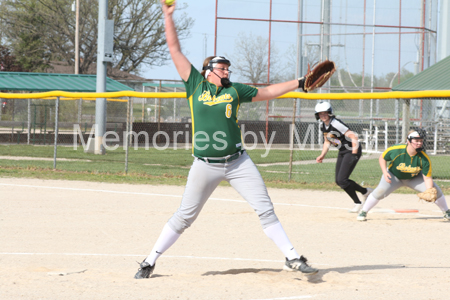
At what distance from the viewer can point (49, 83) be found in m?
27.7

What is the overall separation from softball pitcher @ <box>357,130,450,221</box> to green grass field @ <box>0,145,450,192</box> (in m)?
4.21

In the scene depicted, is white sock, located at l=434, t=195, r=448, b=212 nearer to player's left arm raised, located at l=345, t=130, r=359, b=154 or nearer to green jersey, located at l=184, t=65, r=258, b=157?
player's left arm raised, located at l=345, t=130, r=359, b=154

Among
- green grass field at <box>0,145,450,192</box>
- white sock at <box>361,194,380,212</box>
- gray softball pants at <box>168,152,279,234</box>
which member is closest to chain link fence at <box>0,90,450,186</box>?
green grass field at <box>0,145,450,192</box>

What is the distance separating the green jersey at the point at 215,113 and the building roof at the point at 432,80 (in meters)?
16.2

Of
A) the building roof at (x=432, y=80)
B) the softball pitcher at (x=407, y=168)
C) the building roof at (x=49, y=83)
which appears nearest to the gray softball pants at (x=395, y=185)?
the softball pitcher at (x=407, y=168)

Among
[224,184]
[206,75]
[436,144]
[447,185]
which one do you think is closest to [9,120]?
[224,184]

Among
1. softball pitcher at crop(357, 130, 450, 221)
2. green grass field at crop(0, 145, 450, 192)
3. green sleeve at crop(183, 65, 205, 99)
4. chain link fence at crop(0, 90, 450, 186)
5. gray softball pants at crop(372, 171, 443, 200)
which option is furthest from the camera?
chain link fence at crop(0, 90, 450, 186)

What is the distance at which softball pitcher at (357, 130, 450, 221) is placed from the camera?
795 centimetres

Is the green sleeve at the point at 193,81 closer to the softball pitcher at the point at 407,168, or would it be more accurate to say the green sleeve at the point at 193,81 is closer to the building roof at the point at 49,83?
the softball pitcher at the point at 407,168

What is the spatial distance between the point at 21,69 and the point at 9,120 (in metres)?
24.3

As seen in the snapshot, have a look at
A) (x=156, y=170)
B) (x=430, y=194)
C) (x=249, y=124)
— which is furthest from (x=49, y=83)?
(x=430, y=194)

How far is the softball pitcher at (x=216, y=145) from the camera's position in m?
4.77

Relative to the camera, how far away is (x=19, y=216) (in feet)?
27.0

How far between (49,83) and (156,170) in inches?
585
